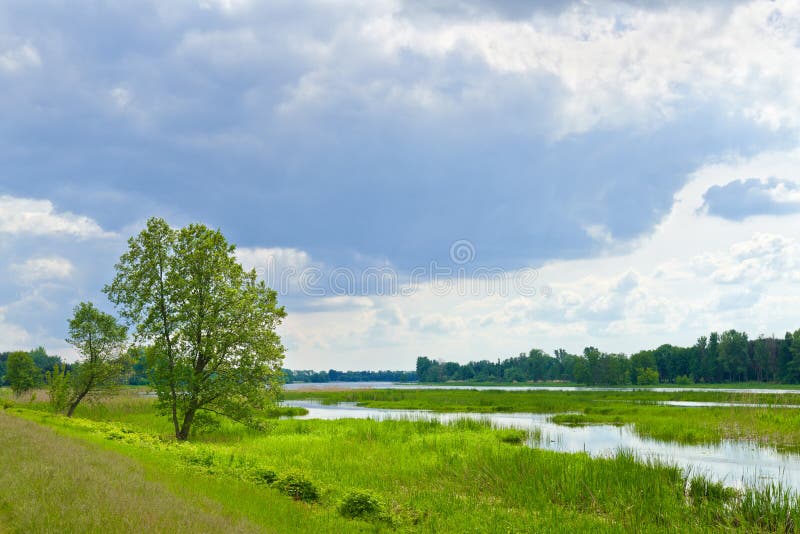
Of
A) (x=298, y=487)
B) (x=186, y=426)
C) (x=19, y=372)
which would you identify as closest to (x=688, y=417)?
(x=186, y=426)

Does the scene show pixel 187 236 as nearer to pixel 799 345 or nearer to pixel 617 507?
pixel 617 507

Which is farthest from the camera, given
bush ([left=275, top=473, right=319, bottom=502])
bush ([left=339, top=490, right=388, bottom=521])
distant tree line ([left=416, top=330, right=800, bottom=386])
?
distant tree line ([left=416, top=330, right=800, bottom=386])

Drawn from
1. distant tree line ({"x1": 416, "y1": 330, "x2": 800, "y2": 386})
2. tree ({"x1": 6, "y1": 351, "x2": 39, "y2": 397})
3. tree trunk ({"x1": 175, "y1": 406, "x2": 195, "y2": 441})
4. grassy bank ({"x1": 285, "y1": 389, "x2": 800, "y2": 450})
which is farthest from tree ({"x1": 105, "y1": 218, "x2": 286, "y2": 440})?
distant tree line ({"x1": 416, "y1": 330, "x2": 800, "y2": 386})

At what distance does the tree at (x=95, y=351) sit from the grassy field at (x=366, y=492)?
25.9 meters

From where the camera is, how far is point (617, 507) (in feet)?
57.5

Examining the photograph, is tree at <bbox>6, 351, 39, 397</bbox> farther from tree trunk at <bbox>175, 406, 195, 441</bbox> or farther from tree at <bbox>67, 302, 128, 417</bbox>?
tree trunk at <bbox>175, 406, 195, 441</bbox>

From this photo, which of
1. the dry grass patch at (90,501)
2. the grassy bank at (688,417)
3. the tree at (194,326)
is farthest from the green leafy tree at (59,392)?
the grassy bank at (688,417)

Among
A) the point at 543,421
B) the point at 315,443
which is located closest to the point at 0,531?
the point at 315,443

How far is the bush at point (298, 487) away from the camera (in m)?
17.0

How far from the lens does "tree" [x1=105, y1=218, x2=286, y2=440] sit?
34.6m

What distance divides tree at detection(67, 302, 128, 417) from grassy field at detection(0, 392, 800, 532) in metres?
25.9

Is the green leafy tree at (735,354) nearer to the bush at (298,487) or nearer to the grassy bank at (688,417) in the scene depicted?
the grassy bank at (688,417)

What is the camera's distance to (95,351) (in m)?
50.4

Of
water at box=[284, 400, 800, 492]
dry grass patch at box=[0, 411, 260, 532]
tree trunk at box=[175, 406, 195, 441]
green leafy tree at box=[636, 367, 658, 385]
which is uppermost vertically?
dry grass patch at box=[0, 411, 260, 532]
